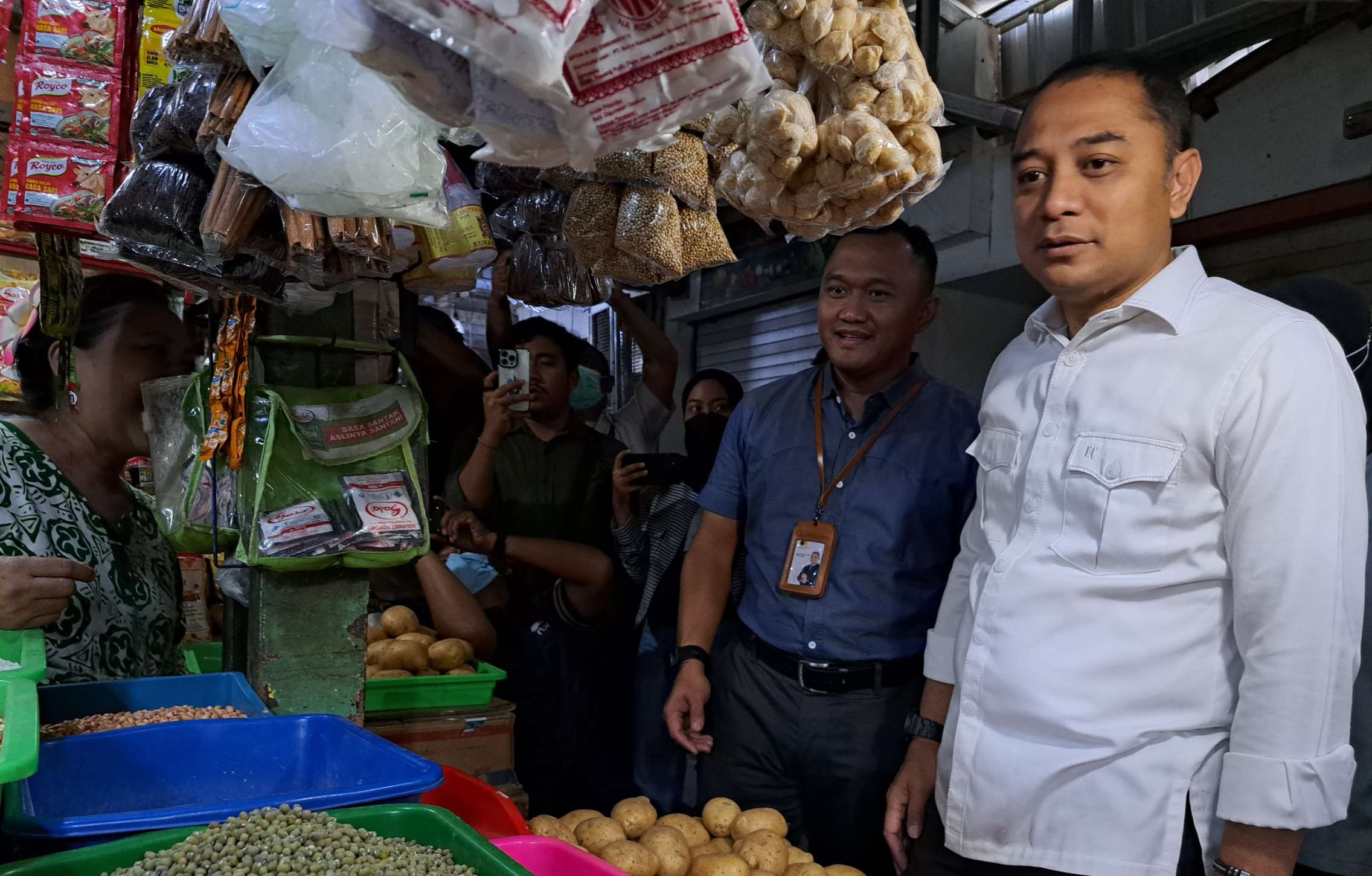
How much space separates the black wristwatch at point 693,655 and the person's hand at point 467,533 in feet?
3.49

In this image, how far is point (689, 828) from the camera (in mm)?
1854

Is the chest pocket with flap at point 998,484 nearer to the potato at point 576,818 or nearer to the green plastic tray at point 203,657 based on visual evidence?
the potato at point 576,818

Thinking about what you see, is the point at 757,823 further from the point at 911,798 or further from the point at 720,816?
the point at 911,798

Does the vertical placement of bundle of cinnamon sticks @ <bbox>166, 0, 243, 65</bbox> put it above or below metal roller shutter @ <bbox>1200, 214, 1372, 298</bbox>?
below

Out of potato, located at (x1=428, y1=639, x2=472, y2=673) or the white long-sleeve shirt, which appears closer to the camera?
the white long-sleeve shirt

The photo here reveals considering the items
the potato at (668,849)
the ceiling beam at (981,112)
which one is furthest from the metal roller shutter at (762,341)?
the potato at (668,849)

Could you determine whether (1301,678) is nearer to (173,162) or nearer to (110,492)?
(173,162)

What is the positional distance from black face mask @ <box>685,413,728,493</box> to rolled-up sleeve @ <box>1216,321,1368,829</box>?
2228mm

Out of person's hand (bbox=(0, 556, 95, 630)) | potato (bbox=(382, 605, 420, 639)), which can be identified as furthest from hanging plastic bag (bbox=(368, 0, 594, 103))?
potato (bbox=(382, 605, 420, 639))

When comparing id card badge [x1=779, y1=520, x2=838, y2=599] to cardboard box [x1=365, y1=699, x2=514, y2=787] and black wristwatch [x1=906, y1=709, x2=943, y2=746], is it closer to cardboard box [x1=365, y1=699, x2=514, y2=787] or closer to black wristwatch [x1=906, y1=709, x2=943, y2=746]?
black wristwatch [x1=906, y1=709, x2=943, y2=746]

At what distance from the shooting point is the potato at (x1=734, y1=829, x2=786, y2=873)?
1699 mm

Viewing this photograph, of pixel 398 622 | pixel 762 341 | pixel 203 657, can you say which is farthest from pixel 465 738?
pixel 762 341

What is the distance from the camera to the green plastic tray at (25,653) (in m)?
1.17

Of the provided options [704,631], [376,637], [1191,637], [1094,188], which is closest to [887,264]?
[1094,188]
